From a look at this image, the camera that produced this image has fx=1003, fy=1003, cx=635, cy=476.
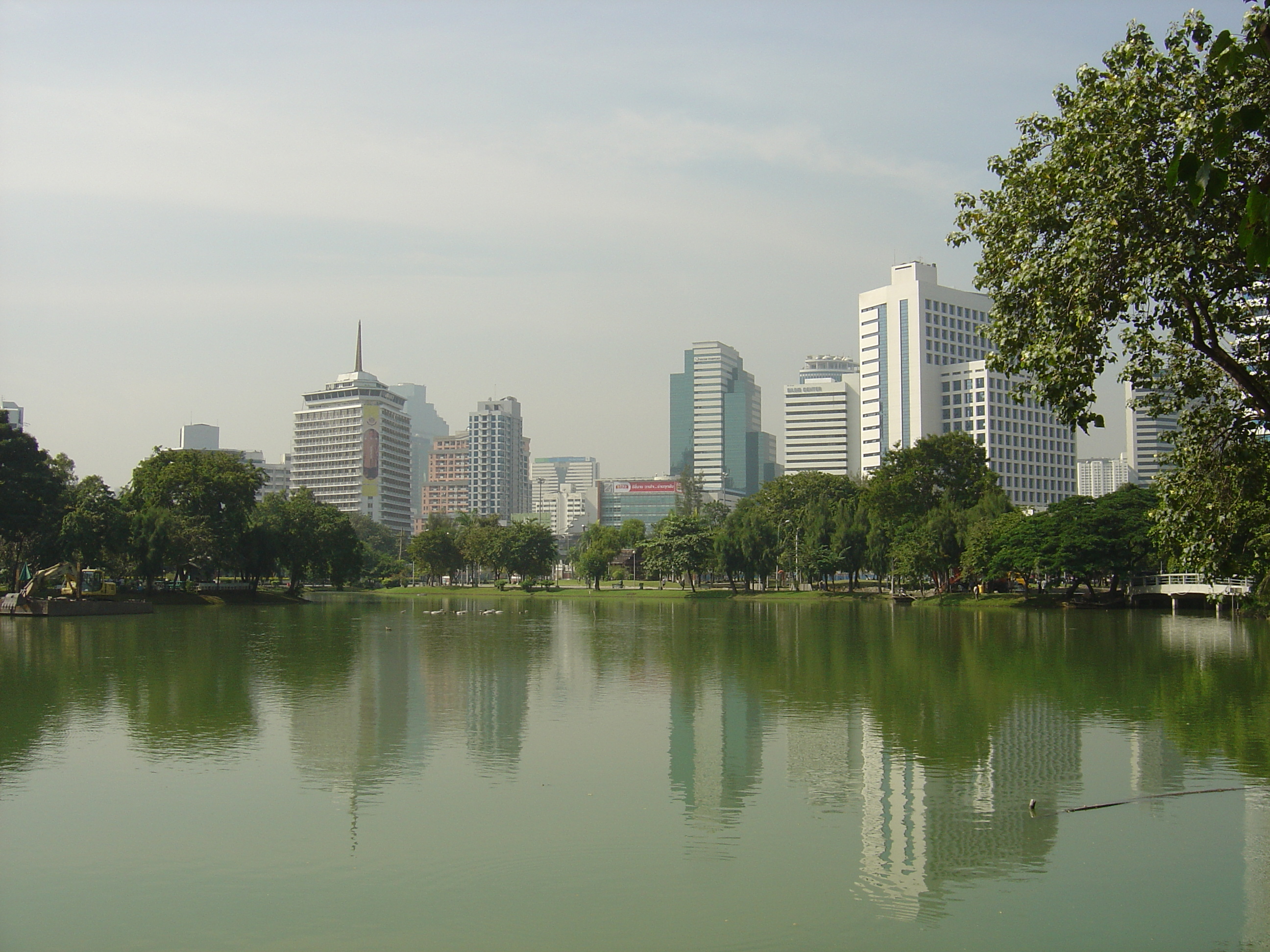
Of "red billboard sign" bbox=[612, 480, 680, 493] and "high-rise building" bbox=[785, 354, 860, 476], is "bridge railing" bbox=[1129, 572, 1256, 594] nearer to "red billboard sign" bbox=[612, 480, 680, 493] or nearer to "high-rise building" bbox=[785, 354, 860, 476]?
"high-rise building" bbox=[785, 354, 860, 476]

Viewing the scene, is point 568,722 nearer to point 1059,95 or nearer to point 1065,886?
point 1065,886

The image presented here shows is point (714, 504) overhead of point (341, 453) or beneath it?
beneath

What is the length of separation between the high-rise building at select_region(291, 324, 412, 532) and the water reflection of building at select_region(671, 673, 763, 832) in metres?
163

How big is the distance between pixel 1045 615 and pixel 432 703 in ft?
138

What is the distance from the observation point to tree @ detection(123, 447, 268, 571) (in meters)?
59.3

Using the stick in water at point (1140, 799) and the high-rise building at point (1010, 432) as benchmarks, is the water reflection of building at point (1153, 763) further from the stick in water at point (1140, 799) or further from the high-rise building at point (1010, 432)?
the high-rise building at point (1010, 432)

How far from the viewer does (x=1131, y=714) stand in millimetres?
17625

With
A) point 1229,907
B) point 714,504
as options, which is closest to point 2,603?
point 1229,907

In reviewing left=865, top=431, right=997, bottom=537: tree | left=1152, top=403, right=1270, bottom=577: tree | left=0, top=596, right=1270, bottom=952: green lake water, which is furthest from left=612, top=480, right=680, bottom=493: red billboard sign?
left=1152, top=403, right=1270, bottom=577: tree

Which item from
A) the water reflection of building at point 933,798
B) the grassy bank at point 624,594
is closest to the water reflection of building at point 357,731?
the water reflection of building at point 933,798

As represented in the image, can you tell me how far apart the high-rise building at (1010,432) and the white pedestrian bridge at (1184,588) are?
55398 mm

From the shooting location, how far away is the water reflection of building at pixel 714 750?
1143 centimetres

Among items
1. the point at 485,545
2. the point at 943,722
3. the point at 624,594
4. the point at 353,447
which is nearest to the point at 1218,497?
the point at 943,722

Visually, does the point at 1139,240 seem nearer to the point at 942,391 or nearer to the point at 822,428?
the point at 942,391
